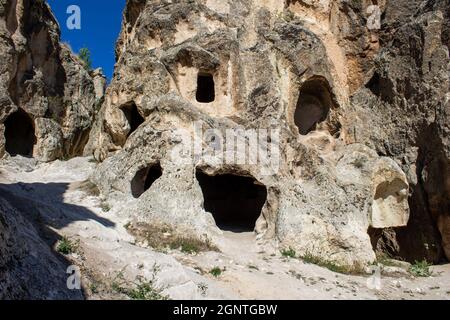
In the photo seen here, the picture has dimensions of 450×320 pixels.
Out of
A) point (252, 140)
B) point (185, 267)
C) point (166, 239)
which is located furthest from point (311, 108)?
point (185, 267)

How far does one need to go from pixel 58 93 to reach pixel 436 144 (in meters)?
16.1

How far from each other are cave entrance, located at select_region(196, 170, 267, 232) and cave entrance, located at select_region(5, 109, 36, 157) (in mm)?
8502

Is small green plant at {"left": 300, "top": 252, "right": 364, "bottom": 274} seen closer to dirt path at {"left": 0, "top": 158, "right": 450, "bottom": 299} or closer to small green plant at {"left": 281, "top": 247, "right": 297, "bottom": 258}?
small green plant at {"left": 281, "top": 247, "right": 297, "bottom": 258}

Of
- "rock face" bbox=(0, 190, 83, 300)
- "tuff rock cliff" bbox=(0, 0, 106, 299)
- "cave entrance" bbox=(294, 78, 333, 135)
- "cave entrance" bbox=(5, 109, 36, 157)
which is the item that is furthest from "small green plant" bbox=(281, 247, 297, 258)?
"cave entrance" bbox=(5, 109, 36, 157)

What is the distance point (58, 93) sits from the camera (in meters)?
20.5

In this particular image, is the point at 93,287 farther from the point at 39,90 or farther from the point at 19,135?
the point at 19,135

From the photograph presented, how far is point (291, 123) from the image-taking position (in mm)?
13945

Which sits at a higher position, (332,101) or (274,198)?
(332,101)

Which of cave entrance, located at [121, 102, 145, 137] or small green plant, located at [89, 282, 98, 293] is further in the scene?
cave entrance, located at [121, 102, 145, 137]

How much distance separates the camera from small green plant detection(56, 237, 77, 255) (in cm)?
699

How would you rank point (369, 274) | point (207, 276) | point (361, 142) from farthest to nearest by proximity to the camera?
1. point (361, 142)
2. point (369, 274)
3. point (207, 276)

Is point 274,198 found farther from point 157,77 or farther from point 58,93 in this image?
point 58,93

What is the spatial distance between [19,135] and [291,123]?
12.2m
